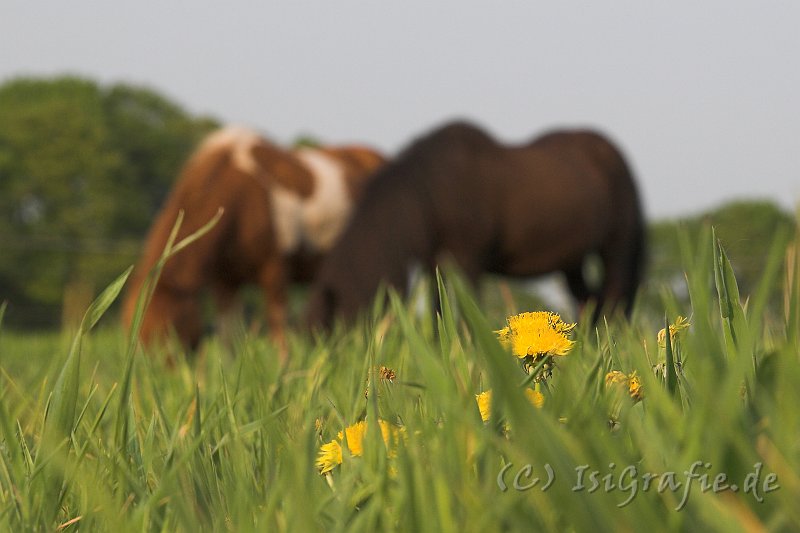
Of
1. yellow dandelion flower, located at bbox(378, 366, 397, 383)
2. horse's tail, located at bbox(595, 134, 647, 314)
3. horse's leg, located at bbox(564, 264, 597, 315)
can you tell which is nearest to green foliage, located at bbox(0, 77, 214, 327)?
horse's leg, located at bbox(564, 264, 597, 315)

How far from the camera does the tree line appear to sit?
22141 millimetres

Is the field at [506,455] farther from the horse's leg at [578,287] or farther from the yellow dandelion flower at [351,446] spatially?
the horse's leg at [578,287]

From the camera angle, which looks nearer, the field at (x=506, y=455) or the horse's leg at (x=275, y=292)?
the field at (x=506, y=455)

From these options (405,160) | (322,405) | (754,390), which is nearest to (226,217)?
(405,160)

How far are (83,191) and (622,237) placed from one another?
61.6 feet

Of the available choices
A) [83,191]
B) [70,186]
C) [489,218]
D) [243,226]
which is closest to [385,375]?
[489,218]

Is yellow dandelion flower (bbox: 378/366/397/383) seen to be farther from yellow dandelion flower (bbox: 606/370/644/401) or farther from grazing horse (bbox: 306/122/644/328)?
grazing horse (bbox: 306/122/644/328)

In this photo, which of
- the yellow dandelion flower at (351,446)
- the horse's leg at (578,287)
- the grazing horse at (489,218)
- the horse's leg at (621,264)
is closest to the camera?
the yellow dandelion flower at (351,446)

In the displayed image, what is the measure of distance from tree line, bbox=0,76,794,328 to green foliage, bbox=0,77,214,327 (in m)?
0.03

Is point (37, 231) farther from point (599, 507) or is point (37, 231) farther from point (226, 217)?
point (599, 507)

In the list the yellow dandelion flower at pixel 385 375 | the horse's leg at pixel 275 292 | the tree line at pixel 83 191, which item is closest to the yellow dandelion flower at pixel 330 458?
the yellow dandelion flower at pixel 385 375

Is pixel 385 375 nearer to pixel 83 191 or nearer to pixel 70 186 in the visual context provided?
pixel 83 191

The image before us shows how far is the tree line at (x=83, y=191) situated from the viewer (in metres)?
22.1

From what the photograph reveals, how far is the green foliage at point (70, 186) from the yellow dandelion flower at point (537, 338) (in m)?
21.4
